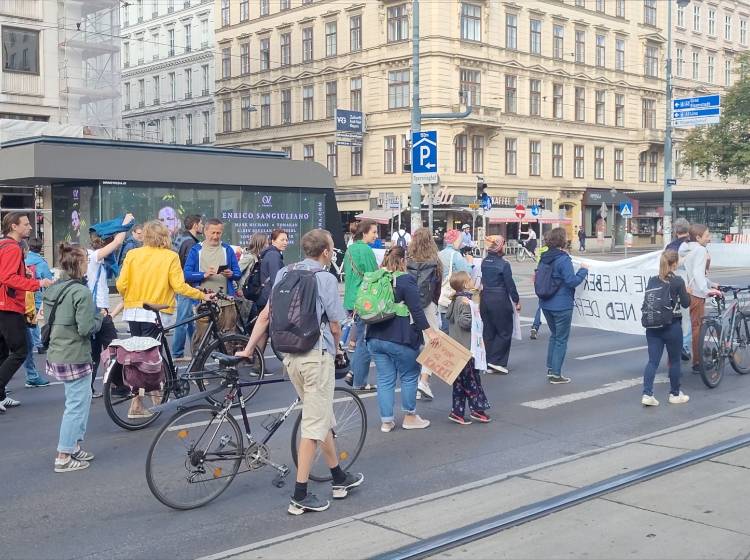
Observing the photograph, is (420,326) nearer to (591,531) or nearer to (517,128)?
(591,531)

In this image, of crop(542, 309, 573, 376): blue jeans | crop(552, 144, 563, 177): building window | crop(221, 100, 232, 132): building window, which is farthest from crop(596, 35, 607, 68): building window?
crop(542, 309, 573, 376): blue jeans

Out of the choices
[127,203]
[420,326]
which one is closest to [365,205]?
[127,203]

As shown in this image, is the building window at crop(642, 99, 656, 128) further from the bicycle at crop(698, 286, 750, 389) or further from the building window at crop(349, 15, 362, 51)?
the bicycle at crop(698, 286, 750, 389)

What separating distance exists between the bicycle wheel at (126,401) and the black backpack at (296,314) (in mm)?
2696

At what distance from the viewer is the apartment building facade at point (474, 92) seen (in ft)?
158

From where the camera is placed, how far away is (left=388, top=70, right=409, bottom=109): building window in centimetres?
4806

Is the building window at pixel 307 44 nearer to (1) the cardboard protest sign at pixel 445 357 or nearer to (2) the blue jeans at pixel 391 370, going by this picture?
(2) the blue jeans at pixel 391 370

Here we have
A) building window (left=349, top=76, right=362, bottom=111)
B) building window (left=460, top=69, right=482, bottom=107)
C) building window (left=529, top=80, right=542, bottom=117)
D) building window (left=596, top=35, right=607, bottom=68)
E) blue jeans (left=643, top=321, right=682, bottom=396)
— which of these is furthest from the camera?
building window (left=596, top=35, right=607, bottom=68)

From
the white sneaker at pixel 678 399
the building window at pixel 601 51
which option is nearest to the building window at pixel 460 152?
the building window at pixel 601 51

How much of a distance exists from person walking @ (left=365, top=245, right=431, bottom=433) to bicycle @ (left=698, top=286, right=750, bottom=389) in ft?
12.5

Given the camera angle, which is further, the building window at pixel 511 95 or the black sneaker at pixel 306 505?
the building window at pixel 511 95

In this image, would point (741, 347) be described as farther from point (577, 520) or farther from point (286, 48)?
point (286, 48)

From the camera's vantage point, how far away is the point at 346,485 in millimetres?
6121

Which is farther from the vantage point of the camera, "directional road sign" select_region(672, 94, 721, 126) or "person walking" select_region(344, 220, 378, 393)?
"directional road sign" select_region(672, 94, 721, 126)
